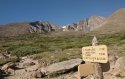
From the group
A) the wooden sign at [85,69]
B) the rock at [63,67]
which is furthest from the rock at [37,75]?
the wooden sign at [85,69]

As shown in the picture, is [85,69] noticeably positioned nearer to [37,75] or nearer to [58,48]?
[37,75]

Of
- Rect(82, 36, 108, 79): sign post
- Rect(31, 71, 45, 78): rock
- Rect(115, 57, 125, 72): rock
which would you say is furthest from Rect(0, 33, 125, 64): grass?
Rect(82, 36, 108, 79): sign post

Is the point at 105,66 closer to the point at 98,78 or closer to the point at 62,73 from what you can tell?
the point at 98,78

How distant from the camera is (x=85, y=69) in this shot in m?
8.83

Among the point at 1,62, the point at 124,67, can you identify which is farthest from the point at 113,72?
the point at 1,62

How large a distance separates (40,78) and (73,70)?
268 cm

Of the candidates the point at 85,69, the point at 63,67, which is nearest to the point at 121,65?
the point at 63,67

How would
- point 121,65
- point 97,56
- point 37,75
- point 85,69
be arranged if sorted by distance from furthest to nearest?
1. point 37,75
2. point 121,65
3. point 85,69
4. point 97,56

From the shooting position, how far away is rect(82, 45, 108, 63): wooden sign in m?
7.91

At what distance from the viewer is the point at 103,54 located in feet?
26.1

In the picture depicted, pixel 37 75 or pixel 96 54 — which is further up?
pixel 96 54

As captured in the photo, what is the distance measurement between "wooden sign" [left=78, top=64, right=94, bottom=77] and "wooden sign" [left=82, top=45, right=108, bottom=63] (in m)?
0.27

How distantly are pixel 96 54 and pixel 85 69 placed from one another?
757 millimetres

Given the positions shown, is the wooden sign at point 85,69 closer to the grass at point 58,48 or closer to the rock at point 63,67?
the rock at point 63,67
